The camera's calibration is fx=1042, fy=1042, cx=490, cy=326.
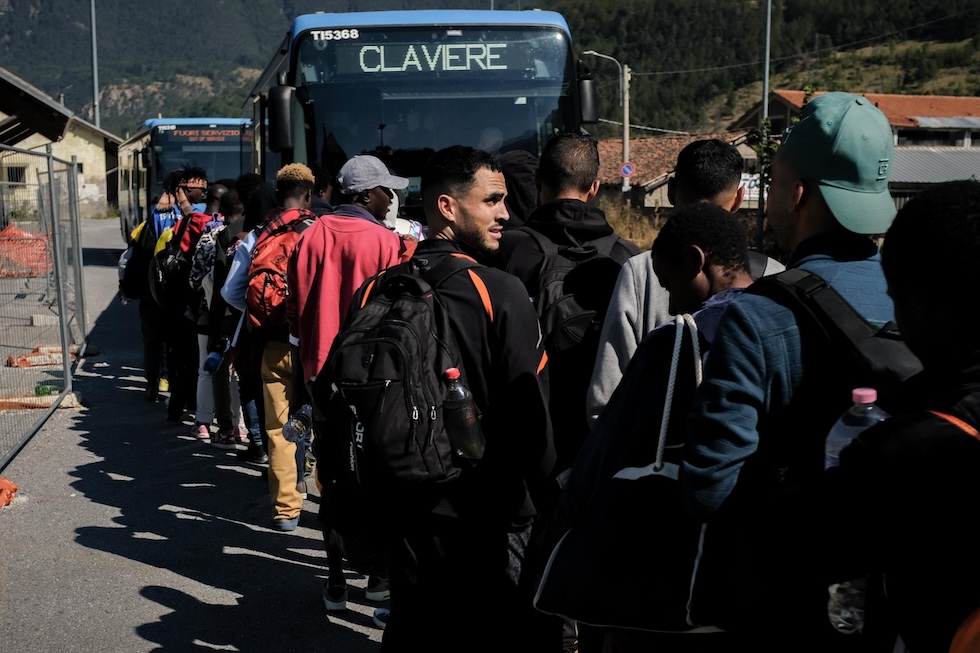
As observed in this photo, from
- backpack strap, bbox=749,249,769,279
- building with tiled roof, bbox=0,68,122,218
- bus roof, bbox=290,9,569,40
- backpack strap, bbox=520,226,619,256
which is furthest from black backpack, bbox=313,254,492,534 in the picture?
bus roof, bbox=290,9,569,40

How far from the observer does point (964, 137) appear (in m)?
54.0

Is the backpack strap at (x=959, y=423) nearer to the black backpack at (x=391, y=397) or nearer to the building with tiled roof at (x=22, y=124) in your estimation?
the black backpack at (x=391, y=397)

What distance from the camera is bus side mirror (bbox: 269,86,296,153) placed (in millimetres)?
8773

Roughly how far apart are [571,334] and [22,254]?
7218 millimetres

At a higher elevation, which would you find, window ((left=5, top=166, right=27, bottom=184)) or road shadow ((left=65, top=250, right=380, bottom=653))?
window ((left=5, top=166, right=27, bottom=184))

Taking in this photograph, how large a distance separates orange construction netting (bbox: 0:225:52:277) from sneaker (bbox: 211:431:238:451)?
7.89 ft

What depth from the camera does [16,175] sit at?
340 inches

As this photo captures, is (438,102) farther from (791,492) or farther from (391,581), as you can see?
(791,492)

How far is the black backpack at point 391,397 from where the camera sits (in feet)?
9.62

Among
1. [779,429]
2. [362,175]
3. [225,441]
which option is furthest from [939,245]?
[225,441]

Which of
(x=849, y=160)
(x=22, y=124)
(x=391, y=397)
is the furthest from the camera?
(x=22, y=124)

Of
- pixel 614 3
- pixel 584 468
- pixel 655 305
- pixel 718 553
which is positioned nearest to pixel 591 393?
pixel 655 305

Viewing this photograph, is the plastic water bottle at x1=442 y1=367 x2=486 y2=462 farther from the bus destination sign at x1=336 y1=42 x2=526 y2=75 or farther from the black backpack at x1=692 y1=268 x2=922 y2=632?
the bus destination sign at x1=336 y1=42 x2=526 y2=75

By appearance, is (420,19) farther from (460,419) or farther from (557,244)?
(460,419)
